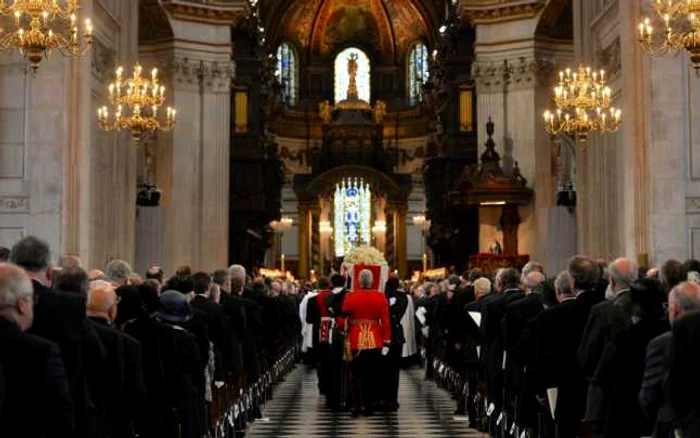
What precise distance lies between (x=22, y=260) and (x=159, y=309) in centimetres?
259

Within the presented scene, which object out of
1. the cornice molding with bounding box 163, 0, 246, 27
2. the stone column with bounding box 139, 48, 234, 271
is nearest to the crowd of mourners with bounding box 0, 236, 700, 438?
the stone column with bounding box 139, 48, 234, 271

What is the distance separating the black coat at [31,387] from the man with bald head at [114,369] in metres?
1.73

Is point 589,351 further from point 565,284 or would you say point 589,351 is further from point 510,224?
point 510,224

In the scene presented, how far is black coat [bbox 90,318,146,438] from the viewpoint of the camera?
695 centimetres

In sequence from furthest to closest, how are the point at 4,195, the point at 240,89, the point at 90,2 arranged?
1. the point at 240,89
2. the point at 90,2
3. the point at 4,195

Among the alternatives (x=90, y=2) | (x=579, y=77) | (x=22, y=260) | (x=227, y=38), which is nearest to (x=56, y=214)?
(x=90, y=2)

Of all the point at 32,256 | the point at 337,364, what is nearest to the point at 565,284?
the point at 32,256

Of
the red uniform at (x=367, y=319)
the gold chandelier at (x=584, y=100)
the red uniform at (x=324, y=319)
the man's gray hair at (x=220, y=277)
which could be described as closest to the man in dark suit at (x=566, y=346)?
the man's gray hair at (x=220, y=277)

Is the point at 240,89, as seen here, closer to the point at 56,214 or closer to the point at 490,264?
the point at 490,264

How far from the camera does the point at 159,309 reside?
9.08 metres

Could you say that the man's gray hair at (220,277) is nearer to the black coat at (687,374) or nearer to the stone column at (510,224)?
the black coat at (687,374)

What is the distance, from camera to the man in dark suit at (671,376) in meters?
5.57

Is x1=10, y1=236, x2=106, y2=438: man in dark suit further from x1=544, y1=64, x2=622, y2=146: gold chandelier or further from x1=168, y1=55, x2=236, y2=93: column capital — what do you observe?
x1=168, y1=55, x2=236, y2=93: column capital

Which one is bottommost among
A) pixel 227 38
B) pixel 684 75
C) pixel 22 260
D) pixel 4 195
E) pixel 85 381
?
pixel 85 381
